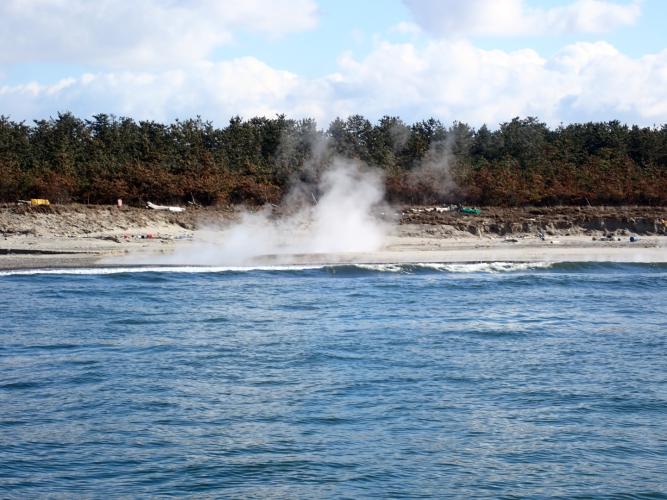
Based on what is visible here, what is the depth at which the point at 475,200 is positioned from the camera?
42000 millimetres

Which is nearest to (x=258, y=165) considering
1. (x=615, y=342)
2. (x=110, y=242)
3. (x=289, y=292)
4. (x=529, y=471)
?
(x=110, y=242)

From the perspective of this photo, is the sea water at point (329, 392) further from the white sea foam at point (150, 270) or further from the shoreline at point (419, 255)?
the shoreline at point (419, 255)

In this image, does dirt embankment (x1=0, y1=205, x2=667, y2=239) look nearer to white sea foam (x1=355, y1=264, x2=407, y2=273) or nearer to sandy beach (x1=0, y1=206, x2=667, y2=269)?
sandy beach (x1=0, y1=206, x2=667, y2=269)

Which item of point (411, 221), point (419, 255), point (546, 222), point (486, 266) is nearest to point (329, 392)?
point (486, 266)

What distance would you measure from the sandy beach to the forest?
12.1ft

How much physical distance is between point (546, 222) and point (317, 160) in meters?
11.3

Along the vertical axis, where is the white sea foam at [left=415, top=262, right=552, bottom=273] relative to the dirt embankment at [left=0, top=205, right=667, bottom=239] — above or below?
below

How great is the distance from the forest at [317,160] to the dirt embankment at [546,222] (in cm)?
350

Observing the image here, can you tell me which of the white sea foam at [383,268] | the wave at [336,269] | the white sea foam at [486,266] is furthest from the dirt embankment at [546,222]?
the white sea foam at [383,268]

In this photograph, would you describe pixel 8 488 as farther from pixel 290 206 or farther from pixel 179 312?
pixel 290 206

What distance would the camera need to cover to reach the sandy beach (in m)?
30.2

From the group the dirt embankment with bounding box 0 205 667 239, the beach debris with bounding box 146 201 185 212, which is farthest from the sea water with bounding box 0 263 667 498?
the beach debris with bounding box 146 201 185 212

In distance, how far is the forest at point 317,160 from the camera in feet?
134

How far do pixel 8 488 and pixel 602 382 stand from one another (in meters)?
8.93
